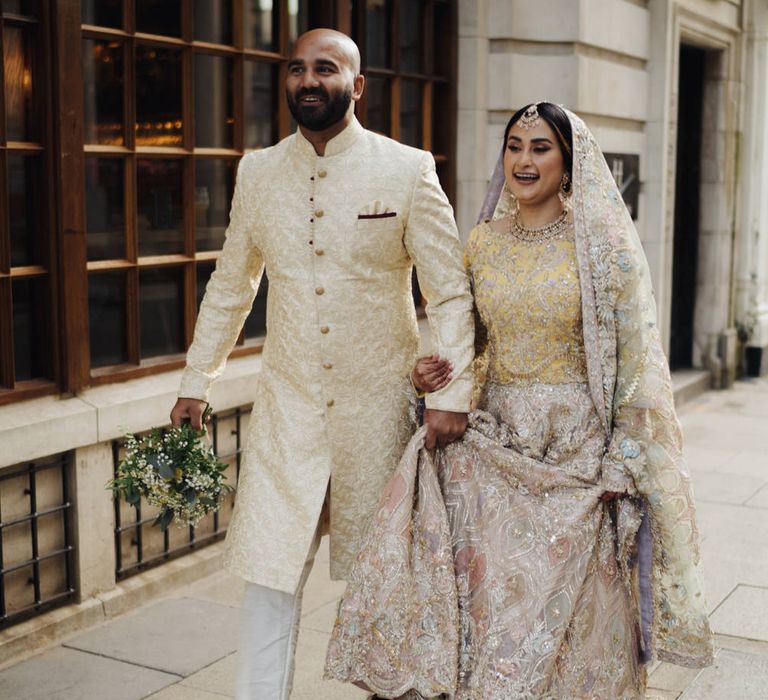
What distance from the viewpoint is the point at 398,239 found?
Answer: 3.62 m

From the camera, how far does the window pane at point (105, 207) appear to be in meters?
5.00

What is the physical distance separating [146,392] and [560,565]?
221 cm

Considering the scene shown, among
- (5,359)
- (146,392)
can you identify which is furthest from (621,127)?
(5,359)

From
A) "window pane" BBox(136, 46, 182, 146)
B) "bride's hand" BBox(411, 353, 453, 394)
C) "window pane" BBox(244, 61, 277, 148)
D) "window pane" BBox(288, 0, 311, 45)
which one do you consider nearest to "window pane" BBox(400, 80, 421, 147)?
"window pane" BBox(288, 0, 311, 45)

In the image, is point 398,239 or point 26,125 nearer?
point 398,239

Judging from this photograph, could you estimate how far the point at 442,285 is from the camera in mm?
3596

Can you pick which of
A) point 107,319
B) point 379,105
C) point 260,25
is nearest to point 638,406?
point 107,319

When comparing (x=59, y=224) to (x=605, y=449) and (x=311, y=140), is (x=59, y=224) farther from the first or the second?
(x=605, y=449)

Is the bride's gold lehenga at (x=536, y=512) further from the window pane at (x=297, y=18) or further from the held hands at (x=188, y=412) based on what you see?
the window pane at (x=297, y=18)

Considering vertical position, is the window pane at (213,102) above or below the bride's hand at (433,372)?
above

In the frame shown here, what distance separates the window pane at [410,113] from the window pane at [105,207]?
7.39 ft

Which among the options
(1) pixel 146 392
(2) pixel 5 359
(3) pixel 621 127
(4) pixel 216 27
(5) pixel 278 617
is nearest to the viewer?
(5) pixel 278 617

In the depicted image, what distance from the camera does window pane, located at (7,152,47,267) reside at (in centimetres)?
470

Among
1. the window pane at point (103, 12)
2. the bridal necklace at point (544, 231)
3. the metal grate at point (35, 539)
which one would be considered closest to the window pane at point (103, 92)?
the window pane at point (103, 12)
